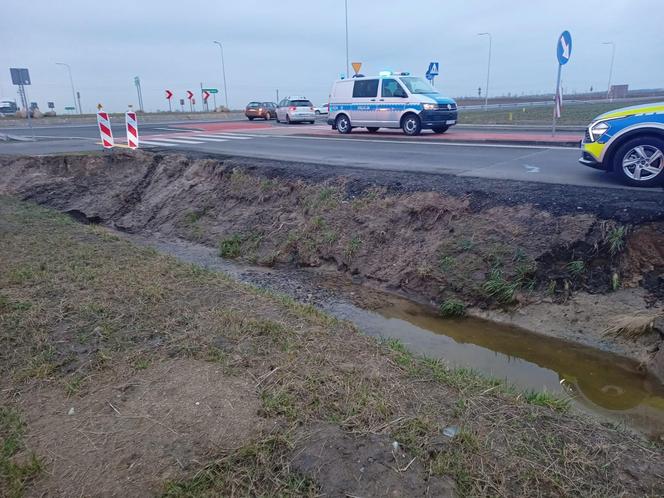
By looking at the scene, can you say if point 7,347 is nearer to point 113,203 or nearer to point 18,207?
point 18,207

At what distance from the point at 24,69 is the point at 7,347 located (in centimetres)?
2019

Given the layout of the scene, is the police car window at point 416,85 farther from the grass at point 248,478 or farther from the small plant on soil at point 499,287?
the grass at point 248,478

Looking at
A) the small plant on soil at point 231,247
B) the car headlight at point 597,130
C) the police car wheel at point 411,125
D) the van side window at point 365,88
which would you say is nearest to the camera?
the car headlight at point 597,130

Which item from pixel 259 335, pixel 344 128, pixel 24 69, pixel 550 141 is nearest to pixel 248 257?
pixel 259 335

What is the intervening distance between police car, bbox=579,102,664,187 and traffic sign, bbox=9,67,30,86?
21024 millimetres

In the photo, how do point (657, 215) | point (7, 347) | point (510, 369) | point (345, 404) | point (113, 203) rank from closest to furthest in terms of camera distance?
1. point (345, 404)
2. point (7, 347)
3. point (510, 369)
4. point (657, 215)
5. point (113, 203)

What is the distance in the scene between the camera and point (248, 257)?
8.56 metres

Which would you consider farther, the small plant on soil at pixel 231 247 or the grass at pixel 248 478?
the small plant on soil at pixel 231 247

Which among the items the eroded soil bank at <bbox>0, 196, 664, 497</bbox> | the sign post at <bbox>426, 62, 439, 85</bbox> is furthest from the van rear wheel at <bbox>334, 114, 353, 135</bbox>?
the eroded soil bank at <bbox>0, 196, 664, 497</bbox>

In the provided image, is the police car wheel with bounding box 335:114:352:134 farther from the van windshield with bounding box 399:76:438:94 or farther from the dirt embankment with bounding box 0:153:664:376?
the dirt embankment with bounding box 0:153:664:376

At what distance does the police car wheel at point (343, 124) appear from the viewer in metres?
19.7

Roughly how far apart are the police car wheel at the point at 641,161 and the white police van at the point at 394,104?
10.0m

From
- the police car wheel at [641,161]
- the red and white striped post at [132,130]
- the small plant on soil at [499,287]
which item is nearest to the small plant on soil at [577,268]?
the small plant on soil at [499,287]

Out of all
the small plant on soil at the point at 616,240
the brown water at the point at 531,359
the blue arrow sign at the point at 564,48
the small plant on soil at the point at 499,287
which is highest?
the blue arrow sign at the point at 564,48
